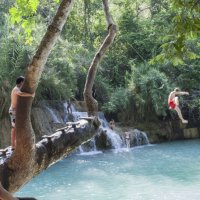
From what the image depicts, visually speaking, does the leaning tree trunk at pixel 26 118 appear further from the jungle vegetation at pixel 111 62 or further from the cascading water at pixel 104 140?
the cascading water at pixel 104 140

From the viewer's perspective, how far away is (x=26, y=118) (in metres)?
4.18

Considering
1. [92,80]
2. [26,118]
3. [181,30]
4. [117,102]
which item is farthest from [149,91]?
[26,118]

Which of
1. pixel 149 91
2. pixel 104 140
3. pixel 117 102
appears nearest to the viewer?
pixel 104 140

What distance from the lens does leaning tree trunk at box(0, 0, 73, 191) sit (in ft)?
13.4

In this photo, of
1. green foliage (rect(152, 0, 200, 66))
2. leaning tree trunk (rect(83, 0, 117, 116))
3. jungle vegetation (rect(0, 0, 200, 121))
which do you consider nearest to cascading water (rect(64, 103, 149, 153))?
jungle vegetation (rect(0, 0, 200, 121))

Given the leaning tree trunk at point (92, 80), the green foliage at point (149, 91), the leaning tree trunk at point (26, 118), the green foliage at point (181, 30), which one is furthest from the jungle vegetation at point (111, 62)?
the leaning tree trunk at point (26, 118)

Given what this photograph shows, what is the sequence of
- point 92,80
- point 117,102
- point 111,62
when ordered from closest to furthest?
point 92,80 → point 117,102 → point 111,62

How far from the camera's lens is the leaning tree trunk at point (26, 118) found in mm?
4098

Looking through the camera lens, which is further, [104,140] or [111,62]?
[111,62]

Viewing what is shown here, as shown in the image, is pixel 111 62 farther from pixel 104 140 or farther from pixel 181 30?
pixel 181 30

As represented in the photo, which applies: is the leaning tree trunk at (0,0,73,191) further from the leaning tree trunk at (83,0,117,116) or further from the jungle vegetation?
the jungle vegetation

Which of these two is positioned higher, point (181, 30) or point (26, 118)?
point (181, 30)

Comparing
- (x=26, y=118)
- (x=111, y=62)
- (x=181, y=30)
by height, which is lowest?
(x=26, y=118)

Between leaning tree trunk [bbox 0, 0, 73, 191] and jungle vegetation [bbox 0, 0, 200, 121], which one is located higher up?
jungle vegetation [bbox 0, 0, 200, 121]
